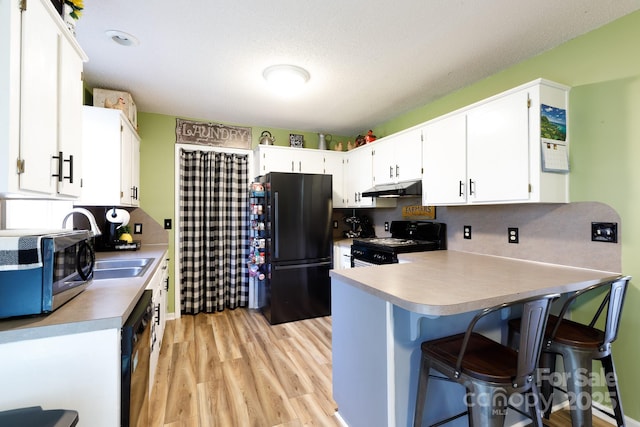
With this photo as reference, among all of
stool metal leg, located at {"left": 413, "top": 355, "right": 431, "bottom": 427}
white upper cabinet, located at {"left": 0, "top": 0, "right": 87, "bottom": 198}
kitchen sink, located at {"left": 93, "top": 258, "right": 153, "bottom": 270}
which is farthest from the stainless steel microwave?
stool metal leg, located at {"left": 413, "top": 355, "right": 431, "bottom": 427}

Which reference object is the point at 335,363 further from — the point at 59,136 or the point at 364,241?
the point at 59,136

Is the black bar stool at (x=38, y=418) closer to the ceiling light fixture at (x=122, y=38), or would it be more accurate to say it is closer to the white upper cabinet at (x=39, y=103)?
the white upper cabinet at (x=39, y=103)

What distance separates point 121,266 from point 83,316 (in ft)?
4.68

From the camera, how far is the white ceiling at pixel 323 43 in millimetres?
1664

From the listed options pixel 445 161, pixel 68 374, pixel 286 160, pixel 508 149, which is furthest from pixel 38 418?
pixel 286 160

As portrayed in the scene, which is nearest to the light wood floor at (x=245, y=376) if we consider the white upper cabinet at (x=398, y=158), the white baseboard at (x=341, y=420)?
the white baseboard at (x=341, y=420)

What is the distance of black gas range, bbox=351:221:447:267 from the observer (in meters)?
2.80

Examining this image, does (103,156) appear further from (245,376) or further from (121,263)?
(245,376)

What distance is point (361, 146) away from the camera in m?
3.74

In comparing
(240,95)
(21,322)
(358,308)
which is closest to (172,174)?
(240,95)

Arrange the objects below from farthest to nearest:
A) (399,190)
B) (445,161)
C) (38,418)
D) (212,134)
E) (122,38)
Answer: (212,134), (399,190), (445,161), (122,38), (38,418)

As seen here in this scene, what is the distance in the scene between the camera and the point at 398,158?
10.2ft

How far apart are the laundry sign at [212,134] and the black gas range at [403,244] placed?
203cm

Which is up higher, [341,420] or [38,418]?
[38,418]
